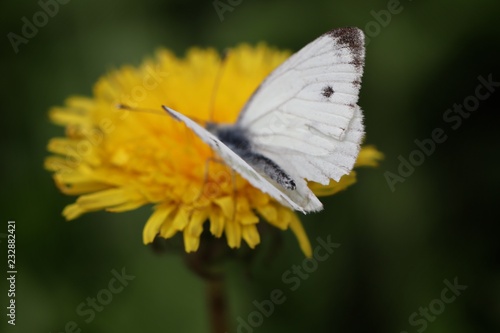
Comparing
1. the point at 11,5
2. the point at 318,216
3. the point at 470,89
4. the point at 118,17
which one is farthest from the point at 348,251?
the point at 11,5

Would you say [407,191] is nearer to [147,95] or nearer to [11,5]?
[147,95]

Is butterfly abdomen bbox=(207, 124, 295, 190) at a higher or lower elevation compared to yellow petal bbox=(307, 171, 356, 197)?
higher

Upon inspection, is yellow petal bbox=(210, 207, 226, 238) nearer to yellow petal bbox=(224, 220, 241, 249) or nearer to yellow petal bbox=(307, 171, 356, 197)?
yellow petal bbox=(224, 220, 241, 249)
